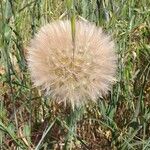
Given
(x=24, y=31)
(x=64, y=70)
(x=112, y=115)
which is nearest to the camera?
(x=64, y=70)

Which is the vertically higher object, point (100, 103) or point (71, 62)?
point (71, 62)

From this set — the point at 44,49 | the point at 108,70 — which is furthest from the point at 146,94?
the point at 44,49

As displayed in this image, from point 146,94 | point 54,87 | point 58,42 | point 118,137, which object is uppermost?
point 58,42

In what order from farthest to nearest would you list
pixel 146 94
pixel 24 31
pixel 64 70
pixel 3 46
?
pixel 24 31, pixel 146 94, pixel 3 46, pixel 64 70

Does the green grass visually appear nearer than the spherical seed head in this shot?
No

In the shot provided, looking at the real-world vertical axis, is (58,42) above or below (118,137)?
above

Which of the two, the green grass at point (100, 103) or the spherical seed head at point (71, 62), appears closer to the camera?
the spherical seed head at point (71, 62)

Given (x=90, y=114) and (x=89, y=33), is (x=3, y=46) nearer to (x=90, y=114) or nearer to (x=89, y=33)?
(x=89, y=33)

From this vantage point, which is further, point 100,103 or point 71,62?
point 100,103
